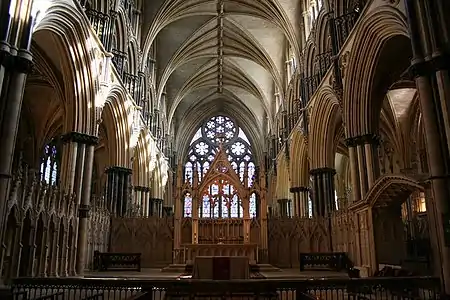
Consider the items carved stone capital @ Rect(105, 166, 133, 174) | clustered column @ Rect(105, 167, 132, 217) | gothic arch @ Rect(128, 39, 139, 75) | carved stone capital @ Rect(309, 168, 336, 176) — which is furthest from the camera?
gothic arch @ Rect(128, 39, 139, 75)

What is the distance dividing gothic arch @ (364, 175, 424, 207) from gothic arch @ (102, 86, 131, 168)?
1188 centimetres

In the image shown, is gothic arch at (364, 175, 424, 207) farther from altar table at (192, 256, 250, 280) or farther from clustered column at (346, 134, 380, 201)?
altar table at (192, 256, 250, 280)

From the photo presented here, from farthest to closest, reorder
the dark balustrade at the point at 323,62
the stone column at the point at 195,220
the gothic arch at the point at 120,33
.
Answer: the gothic arch at the point at 120,33 < the dark balustrade at the point at 323,62 < the stone column at the point at 195,220

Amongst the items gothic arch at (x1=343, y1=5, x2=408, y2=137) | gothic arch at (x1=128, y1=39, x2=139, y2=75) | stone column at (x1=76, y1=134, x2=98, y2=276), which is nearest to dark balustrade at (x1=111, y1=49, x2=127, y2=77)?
gothic arch at (x1=128, y1=39, x2=139, y2=75)

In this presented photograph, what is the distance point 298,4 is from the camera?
24109 mm

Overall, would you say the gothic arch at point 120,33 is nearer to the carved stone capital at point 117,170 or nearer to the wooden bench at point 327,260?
the carved stone capital at point 117,170

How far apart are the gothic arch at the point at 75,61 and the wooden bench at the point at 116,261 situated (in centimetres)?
483

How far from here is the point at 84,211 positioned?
1470cm

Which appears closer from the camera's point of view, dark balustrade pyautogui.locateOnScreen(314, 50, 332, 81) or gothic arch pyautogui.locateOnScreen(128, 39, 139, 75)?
dark balustrade pyautogui.locateOnScreen(314, 50, 332, 81)

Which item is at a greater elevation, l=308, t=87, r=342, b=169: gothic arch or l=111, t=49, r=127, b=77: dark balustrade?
l=111, t=49, r=127, b=77: dark balustrade

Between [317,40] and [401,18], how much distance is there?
8.96m

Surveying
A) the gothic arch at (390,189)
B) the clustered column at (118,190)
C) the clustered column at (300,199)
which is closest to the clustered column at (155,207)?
the clustered column at (118,190)

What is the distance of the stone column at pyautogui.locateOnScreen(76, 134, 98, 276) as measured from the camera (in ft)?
46.3

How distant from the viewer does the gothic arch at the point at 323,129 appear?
19.9 m
